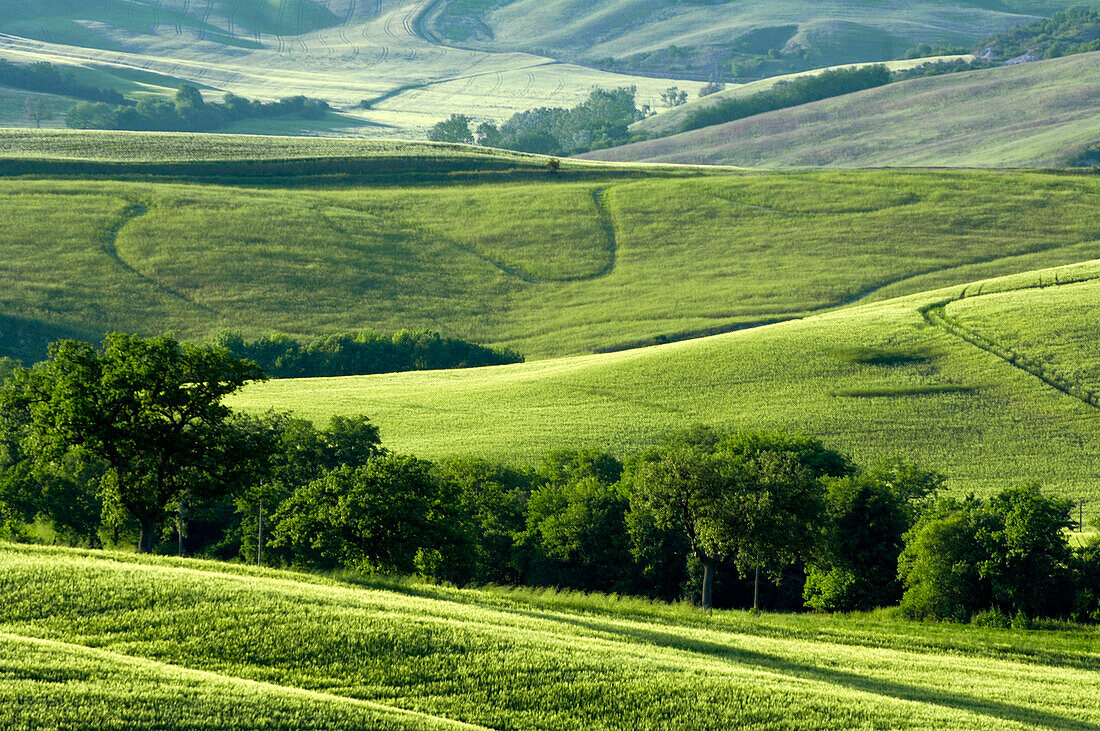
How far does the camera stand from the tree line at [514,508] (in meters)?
29.8

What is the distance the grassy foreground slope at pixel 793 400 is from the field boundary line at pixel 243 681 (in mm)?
38790

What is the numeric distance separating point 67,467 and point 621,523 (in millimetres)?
24163

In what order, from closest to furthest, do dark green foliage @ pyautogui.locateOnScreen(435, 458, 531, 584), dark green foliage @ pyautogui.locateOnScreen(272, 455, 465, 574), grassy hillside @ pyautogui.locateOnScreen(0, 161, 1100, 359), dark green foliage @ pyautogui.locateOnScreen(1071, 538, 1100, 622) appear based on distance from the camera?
dark green foliage @ pyautogui.locateOnScreen(272, 455, 465, 574) → dark green foliage @ pyautogui.locateOnScreen(1071, 538, 1100, 622) → dark green foliage @ pyautogui.locateOnScreen(435, 458, 531, 584) → grassy hillside @ pyautogui.locateOnScreen(0, 161, 1100, 359)

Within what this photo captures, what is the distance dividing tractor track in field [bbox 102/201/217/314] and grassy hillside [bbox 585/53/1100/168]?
286ft

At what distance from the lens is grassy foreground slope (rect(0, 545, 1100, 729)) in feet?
42.3

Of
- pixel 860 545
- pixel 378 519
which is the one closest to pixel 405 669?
pixel 378 519

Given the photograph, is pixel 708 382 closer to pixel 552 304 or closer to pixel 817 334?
pixel 817 334

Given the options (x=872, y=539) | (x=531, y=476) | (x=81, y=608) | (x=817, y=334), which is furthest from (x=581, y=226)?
(x=81, y=608)

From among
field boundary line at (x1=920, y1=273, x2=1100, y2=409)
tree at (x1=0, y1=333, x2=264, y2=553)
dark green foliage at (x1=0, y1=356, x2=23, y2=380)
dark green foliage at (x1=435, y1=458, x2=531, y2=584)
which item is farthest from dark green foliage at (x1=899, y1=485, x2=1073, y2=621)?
dark green foliage at (x1=0, y1=356, x2=23, y2=380)

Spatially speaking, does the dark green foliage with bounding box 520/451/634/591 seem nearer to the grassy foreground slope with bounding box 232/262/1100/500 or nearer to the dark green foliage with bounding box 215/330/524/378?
the grassy foreground slope with bounding box 232/262/1100/500

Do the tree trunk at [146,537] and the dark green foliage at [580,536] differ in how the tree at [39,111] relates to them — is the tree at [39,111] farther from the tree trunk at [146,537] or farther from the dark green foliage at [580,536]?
the tree trunk at [146,537]

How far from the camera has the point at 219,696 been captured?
41.8ft

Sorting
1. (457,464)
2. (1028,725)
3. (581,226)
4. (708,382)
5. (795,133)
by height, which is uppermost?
(795,133)

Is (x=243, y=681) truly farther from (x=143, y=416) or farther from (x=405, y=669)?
(x=143, y=416)
